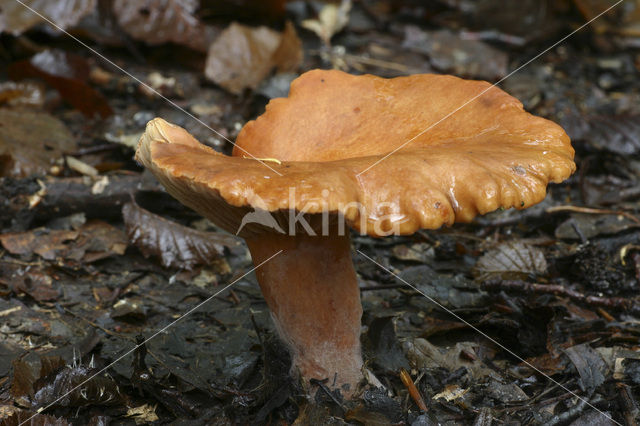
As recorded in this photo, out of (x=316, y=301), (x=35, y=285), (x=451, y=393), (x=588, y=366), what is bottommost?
(x=35, y=285)

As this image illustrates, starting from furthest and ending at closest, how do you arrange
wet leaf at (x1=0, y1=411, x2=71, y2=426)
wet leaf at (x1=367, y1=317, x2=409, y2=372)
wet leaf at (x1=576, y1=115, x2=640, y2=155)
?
wet leaf at (x1=576, y1=115, x2=640, y2=155) < wet leaf at (x1=367, y1=317, x2=409, y2=372) < wet leaf at (x1=0, y1=411, x2=71, y2=426)

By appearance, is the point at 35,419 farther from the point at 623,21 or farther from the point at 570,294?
the point at 623,21

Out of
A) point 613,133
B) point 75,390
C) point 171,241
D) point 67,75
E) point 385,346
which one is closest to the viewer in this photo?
point 75,390

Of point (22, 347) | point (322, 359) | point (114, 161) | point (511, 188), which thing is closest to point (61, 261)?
point (22, 347)

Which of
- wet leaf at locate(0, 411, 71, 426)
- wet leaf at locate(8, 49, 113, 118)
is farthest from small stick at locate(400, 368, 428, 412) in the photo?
wet leaf at locate(8, 49, 113, 118)

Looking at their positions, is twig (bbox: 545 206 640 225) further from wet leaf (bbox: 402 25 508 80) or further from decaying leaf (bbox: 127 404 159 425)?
decaying leaf (bbox: 127 404 159 425)

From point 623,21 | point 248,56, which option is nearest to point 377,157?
point 248,56

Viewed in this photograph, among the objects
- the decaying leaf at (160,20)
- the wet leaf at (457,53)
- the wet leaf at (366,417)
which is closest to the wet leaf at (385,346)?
the wet leaf at (366,417)

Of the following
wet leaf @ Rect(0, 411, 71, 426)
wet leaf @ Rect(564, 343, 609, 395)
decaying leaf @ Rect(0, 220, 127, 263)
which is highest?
wet leaf @ Rect(564, 343, 609, 395)

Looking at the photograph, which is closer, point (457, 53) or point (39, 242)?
point (39, 242)
